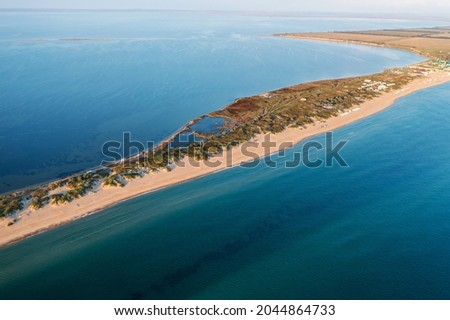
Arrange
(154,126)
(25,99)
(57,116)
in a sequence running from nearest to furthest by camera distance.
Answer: (154,126) < (57,116) < (25,99)

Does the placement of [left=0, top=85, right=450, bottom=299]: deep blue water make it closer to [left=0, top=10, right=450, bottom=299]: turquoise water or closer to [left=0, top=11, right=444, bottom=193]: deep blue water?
[left=0, top=10, right=450, bottom=299]: turquoise water

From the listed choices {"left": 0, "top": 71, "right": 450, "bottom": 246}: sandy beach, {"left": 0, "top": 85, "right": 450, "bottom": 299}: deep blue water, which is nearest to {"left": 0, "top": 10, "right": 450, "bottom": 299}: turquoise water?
{"left": 0, "top": 85, "right": 450, "bottom": 299}: deep blue water

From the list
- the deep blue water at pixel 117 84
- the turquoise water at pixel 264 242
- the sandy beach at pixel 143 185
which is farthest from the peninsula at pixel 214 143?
the deep blue water at pixel 117 84

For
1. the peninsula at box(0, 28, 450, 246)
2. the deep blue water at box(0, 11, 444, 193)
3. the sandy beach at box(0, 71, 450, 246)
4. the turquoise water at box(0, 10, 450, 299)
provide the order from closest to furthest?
the turquoise water at box(0, 10, 450, 299) < the sandy beach at box(0, 71, 450, 246) < the peninsula at box(0, 28, 450, 246) < the deep blue water at box(0, 11, 444, 193)

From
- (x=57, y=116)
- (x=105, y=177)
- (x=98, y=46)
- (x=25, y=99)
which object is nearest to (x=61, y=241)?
(x=105, y=177)

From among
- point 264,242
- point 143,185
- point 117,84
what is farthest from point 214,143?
point 117,84

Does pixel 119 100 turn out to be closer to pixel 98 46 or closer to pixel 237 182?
pixel 237 182
